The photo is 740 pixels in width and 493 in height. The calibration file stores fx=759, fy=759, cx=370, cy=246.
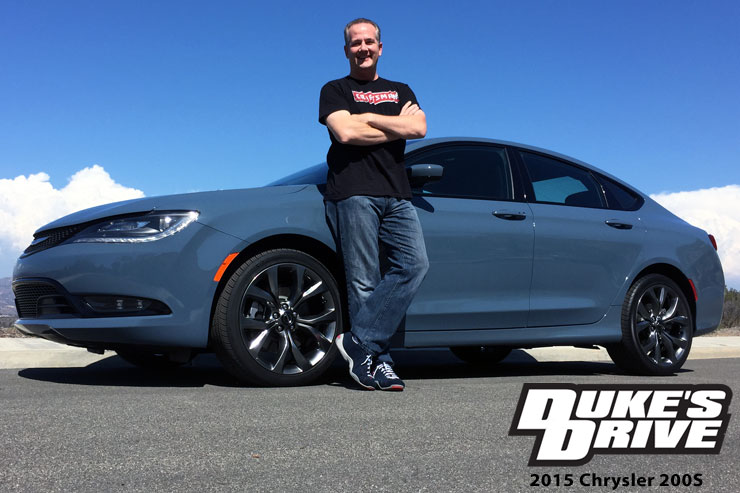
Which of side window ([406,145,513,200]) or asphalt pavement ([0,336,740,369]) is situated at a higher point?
side window ([406,145,513,200])

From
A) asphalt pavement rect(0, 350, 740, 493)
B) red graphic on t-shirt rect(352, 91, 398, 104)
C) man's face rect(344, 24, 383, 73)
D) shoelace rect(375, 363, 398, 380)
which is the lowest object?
shoelace rect(375, 363, 398, 380)

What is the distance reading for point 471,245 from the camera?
15.4 ft

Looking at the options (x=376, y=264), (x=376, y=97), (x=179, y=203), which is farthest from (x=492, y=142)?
(x=179, y=203)

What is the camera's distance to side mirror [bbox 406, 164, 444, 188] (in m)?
4.40

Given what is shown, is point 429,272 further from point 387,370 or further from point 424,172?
point 387,370

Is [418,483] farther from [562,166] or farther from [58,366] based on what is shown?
[58,366]

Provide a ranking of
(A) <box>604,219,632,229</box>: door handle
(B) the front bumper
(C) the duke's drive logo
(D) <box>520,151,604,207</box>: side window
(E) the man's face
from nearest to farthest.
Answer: (C) the duke's drive logo, (B) the front bumper, (E) the man's face, (D) <box>520,151,604,207</box>: side window, (A) <box>604,219,632,229</box>: door handle

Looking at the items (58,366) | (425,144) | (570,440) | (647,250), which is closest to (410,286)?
(425,144)

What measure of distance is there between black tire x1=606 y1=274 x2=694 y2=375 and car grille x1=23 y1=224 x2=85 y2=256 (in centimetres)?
369

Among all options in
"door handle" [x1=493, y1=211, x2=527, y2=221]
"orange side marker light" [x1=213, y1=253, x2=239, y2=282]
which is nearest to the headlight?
"orange side marker light" [x1=213, y1=253, x2=239, y2=282]

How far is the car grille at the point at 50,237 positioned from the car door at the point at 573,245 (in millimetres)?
2820

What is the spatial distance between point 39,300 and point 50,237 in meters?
0.35

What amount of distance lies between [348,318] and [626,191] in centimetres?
276

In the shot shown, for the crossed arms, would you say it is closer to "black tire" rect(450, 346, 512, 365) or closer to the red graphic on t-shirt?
the red graphic on t-shirt
